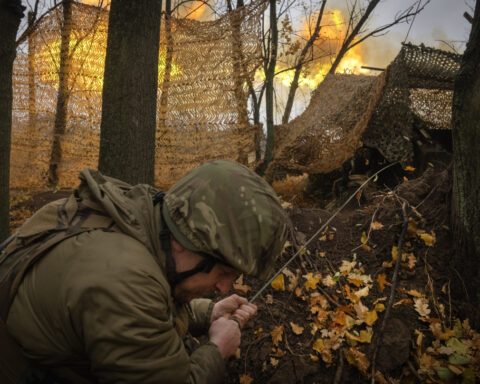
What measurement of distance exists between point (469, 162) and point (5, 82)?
4.23m

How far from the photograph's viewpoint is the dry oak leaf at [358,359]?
215 centimetres

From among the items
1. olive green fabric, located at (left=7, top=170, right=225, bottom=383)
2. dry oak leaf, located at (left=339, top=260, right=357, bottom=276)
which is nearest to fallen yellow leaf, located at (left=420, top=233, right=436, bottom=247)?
dry oak leaf, located at (left=339, top=260, right=357, bottom=276)

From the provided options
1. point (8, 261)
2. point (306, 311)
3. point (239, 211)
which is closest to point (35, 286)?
point (8, 261)

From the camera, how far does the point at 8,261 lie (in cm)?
124

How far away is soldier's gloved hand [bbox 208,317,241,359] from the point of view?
1.69 m

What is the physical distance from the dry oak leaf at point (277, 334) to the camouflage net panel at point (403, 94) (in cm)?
326

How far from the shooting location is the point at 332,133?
4910mm

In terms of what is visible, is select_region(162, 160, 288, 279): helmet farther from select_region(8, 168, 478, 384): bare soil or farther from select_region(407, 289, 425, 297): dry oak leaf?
select_region(407, 289, 425, 297): dry oak leaf

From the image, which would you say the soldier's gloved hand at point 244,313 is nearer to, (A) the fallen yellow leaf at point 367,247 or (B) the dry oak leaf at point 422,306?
(B) the dry oak leaf at point 422,306

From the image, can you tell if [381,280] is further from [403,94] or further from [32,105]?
[32,105]

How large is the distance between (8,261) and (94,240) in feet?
1.31

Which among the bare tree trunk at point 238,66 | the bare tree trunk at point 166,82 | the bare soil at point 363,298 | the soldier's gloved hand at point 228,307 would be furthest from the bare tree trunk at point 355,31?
the soldier's gloved hand at point 228,307

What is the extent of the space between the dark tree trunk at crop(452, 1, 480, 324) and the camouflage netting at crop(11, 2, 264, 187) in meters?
2.70

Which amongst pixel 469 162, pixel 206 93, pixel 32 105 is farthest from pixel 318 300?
pixel 32 105
